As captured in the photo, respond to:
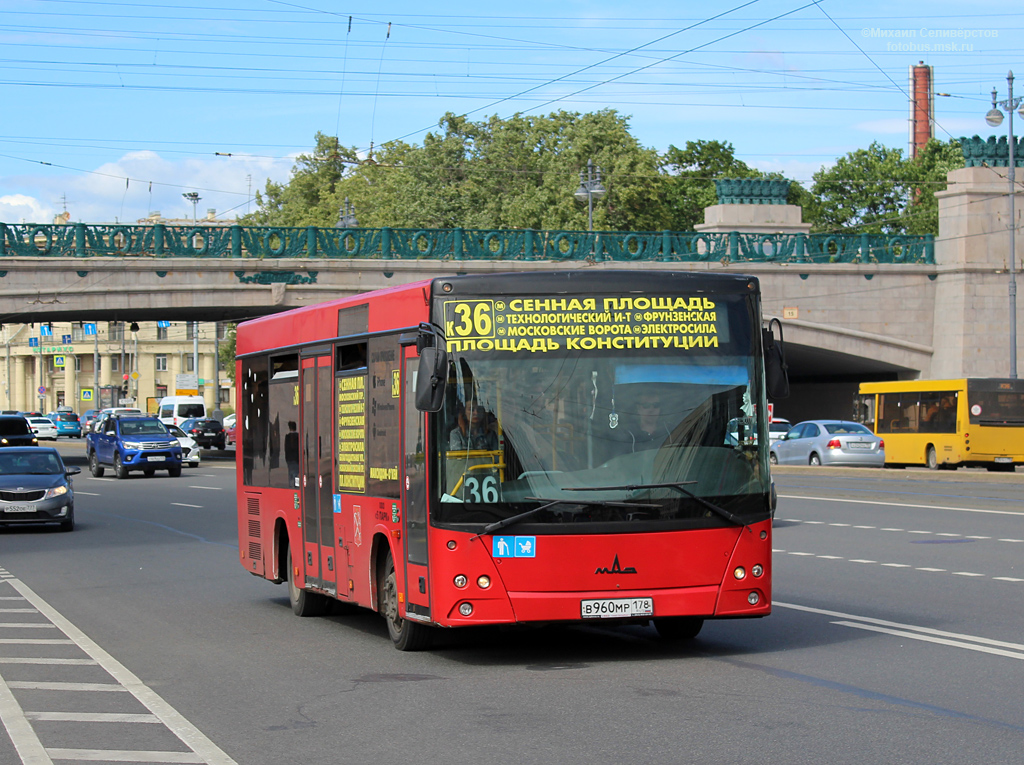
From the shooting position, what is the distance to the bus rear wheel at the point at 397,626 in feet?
32.1

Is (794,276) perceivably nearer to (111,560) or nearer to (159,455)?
(159,455)

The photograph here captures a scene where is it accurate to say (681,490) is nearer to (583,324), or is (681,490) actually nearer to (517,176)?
(583,324)

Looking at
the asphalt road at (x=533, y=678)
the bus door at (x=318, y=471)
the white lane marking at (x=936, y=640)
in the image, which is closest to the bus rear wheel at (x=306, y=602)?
the asphalt road at (x=533, y=678)

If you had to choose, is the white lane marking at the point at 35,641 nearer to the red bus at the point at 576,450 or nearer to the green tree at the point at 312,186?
the red bus at the point at 576,450

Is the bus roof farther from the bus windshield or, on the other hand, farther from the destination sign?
the bus windshield

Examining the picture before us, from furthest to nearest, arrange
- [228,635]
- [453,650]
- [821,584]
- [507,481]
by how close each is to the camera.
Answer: [821,584]
[228,635]
[453,650]
[507,481]

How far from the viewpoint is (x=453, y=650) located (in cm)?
999

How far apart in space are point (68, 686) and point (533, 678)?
2800 mm

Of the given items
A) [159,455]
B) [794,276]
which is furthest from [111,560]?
[794,276]

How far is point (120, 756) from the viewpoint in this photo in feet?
22.0

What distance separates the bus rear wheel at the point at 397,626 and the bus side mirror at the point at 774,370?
2773mm

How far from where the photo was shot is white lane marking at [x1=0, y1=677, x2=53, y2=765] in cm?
673

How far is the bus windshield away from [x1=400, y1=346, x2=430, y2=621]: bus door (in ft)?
0.66

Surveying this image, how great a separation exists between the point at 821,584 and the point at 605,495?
17.7 feet
